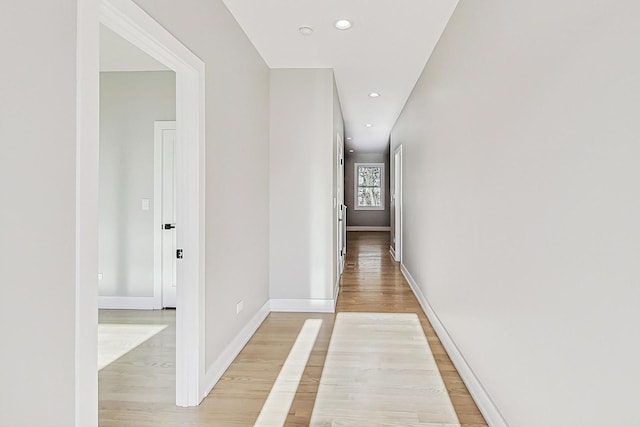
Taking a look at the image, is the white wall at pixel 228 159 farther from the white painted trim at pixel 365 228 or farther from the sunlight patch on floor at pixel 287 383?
the white painted trim at pixel 365 228

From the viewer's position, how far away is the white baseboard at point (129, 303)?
4383mm

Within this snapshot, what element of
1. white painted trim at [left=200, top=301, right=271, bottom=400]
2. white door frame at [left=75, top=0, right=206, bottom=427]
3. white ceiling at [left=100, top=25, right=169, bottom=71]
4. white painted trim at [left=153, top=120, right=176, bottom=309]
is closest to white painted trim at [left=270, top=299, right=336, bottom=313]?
white painted trim at [left=200, top=301, right=271, bottom=400]

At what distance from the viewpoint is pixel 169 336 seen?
349cm

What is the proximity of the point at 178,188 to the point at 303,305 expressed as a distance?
2.31 metres

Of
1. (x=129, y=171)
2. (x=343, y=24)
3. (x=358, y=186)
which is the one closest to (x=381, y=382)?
(x=343, y=24)

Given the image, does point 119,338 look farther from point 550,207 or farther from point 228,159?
point 550,207

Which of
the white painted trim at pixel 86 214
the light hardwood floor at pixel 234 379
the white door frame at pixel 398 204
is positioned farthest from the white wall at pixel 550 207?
the white door frame at pixel 398 204

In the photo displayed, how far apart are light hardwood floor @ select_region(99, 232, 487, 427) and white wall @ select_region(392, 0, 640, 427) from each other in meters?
0.64

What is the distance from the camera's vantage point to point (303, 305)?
13.9ft

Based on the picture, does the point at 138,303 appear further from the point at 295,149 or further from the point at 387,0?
the point at 387,0

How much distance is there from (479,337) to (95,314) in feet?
6.49

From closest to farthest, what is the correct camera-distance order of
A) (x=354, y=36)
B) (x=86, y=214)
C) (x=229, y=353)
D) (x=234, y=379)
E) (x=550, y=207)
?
(x=86, y=214) < (x=550, y=207) < (x=234, y=379) < (x=229, y=353) < (x=354, y=36)

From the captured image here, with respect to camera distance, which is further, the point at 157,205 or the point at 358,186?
the point at 358,186

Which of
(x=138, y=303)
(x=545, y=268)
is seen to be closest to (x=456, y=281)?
(x=545, y=268)
